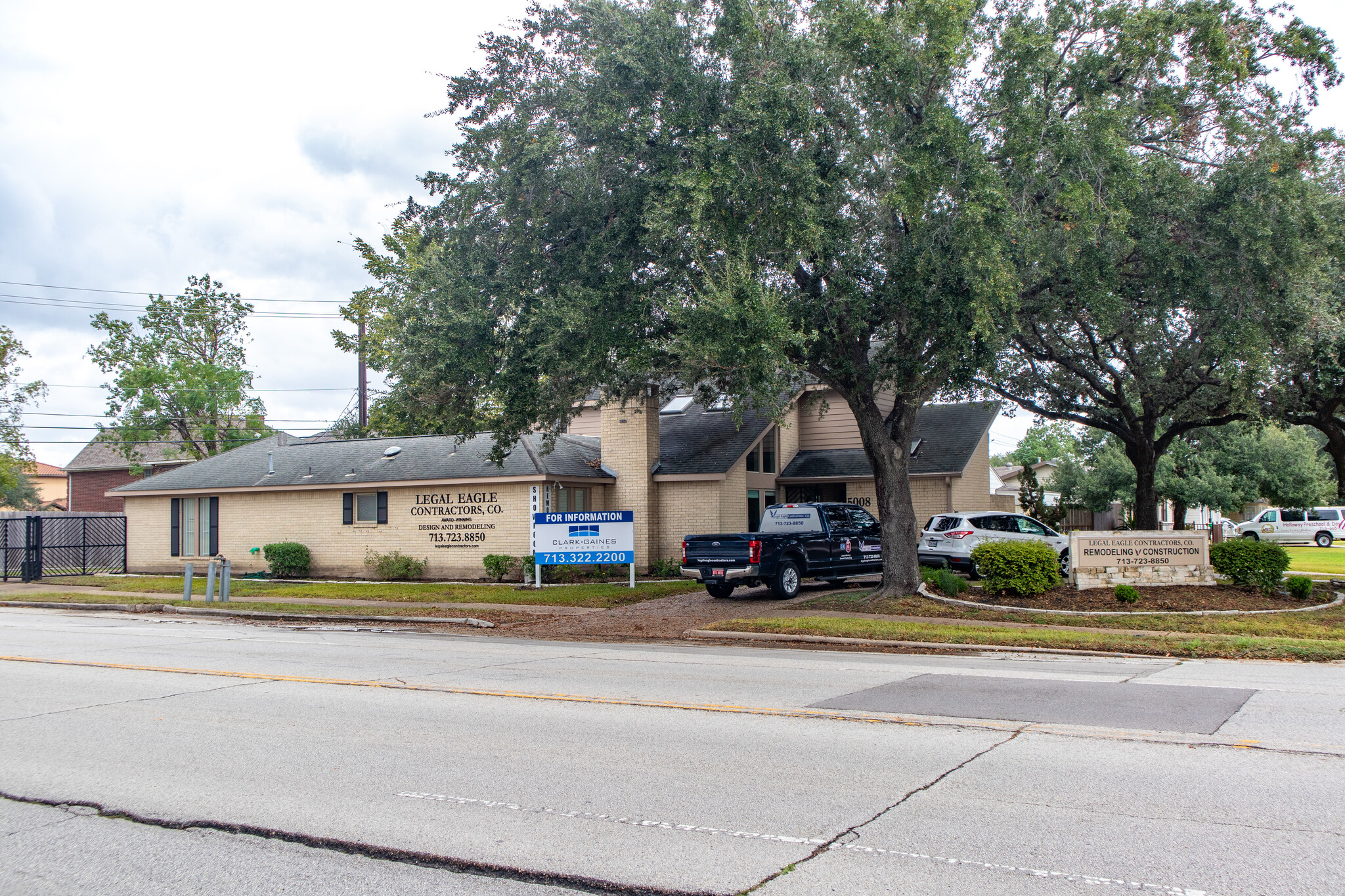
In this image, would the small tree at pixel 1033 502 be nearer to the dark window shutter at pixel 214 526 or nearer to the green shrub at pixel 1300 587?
the green shrub at pixel 1300 587

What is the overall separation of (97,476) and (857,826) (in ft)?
174

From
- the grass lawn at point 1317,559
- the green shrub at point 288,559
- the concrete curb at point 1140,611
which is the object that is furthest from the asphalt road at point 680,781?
the grass lawn at point 1317,559

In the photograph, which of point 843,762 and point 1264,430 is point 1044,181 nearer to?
point 843,762

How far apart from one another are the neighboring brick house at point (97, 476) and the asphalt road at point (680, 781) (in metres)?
41.5

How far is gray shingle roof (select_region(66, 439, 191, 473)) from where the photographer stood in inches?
1725

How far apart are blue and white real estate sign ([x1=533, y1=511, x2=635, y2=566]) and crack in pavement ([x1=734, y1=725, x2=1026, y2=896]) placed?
47.4ft

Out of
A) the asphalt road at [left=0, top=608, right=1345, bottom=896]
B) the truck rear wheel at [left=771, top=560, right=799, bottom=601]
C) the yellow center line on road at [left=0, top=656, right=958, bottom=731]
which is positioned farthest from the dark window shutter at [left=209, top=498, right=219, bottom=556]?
the asphalt road at [left=0, top=608, right=1345, bottom=896]

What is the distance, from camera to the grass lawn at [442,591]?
2019cm

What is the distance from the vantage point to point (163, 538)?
98.3ft

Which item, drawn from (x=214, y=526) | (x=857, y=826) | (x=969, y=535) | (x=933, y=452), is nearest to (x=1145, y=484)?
(x=933, y=452)

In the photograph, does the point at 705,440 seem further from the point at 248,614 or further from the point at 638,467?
the point at 248,614

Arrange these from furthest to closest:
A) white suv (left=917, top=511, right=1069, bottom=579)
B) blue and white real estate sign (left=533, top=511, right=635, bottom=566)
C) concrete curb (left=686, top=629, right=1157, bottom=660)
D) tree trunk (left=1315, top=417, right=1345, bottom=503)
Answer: tree trunk (left=1315, top=417, right=1345, bottom=503), white suv (left=917, top=511, right=1069, bottom=579), blue and white real estate sign (left=533, top=511, right=635, bottom=566), concrete curb (left=686, top=629, right=1157, bottom=660)

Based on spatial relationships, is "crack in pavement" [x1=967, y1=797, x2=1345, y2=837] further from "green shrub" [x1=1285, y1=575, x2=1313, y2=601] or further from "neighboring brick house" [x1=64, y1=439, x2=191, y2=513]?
"neighboring brick house" [x1=64, y1=439, x2=191, y2=513]

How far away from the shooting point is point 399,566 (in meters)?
25.9
